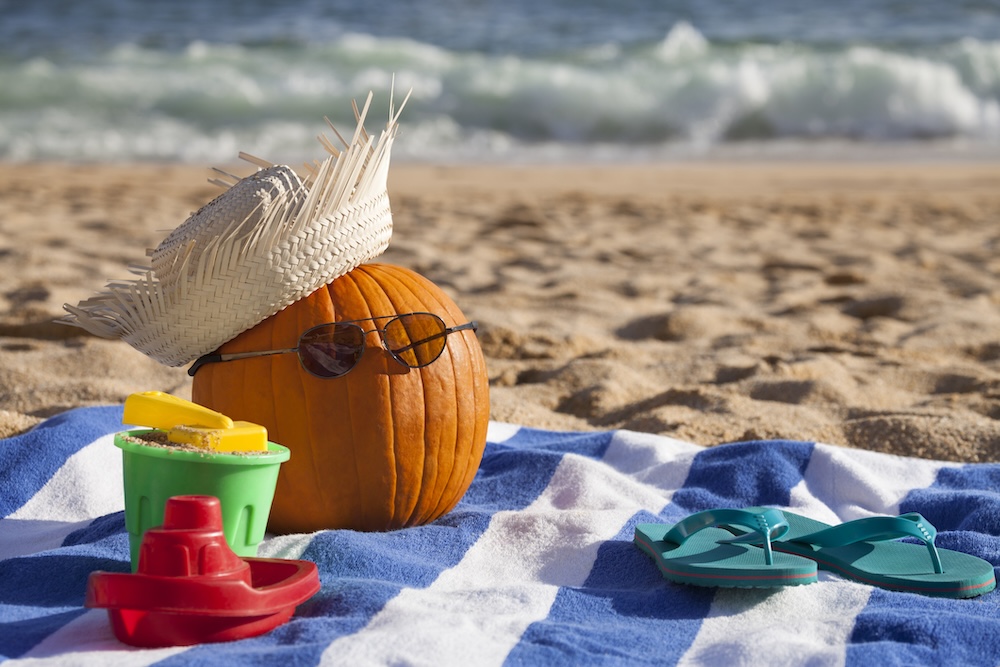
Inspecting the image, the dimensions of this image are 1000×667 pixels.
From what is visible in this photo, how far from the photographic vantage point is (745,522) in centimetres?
184

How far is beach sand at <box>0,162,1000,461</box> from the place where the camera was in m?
3.08

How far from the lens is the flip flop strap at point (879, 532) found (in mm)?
1843

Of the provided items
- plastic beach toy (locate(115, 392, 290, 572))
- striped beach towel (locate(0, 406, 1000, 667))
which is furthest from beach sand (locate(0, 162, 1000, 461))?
plastic beach toy (locate(115, 392, 290, 572))

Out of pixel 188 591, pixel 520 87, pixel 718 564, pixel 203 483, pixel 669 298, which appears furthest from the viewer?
pixel 520 87

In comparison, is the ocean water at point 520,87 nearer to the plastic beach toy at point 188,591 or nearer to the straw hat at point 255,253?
the straw hat at point 255,253

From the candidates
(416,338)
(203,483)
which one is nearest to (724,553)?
(416,338)

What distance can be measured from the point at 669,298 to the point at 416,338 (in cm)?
299

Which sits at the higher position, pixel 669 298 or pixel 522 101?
pixel 522 101

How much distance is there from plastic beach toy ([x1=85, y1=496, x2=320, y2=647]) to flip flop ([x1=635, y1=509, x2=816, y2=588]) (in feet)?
2.13

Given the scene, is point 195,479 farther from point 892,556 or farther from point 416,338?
point 892,556

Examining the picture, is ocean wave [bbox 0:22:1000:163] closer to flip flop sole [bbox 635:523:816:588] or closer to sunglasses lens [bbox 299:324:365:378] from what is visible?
sunglasses lens [bbox 299:324:365:378]

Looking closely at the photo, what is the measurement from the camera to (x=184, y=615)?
1.51 meters

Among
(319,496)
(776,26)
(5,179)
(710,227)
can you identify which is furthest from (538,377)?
(776,26)

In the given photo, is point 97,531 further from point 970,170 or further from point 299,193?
point 970,170
